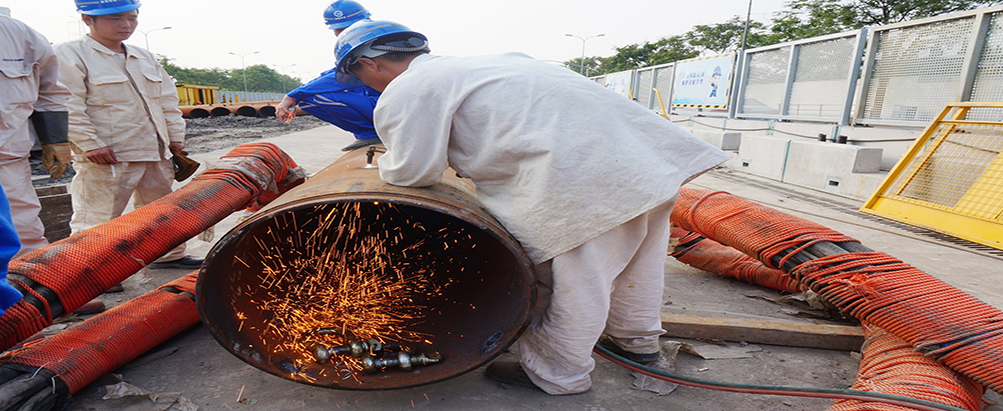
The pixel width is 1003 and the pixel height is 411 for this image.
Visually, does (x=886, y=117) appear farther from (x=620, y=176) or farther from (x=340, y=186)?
(x=340, y=186)

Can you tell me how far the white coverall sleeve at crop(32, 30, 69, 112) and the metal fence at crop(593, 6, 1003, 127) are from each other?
805 cm

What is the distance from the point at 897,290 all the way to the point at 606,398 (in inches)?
50.0

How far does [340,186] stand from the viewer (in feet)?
5.64

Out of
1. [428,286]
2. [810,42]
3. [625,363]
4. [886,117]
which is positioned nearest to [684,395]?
[625,363]

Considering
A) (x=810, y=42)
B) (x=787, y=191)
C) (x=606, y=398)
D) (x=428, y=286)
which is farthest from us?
(x=810, y=42)

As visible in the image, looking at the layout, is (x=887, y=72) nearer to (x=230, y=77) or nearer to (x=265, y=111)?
(x=265, y=111)

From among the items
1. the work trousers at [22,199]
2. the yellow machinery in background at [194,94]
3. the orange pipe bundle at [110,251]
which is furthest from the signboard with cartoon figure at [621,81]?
the yellow machinery in background at [194,94]

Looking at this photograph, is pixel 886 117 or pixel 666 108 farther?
pixel 666 108

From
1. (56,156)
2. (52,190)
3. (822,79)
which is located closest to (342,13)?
(56,156)

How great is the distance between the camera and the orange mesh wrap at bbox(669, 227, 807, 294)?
3064 millimetres

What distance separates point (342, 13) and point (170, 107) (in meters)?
1.33

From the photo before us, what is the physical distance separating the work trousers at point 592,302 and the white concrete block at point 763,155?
6778mm

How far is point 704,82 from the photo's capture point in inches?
550

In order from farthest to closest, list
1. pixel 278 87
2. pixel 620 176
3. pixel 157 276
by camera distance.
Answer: pixel 278 87, pixel 157 276, pixel 620 176
